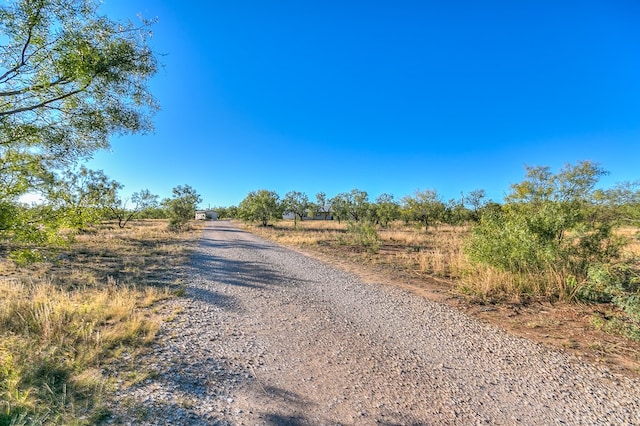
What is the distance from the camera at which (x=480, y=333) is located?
4.78m

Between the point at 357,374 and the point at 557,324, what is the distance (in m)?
4.39

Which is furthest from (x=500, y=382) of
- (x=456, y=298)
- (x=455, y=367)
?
(x=456, y=298)

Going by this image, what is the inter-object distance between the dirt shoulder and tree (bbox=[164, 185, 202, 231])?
30.5 meters

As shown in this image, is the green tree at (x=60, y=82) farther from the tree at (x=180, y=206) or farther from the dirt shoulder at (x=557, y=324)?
the tree at (x=180, y=206)

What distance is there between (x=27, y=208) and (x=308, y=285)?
600 cm

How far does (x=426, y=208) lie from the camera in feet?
105

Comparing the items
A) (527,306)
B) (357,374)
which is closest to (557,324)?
(527,306)

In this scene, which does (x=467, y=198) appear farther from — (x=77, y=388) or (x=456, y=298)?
(x=77, y=388)

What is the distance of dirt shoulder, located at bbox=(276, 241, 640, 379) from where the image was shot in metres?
3.95

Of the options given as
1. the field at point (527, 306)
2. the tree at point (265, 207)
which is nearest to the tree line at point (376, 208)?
the tree at point (265, 207)

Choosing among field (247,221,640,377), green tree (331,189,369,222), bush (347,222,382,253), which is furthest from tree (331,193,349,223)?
field (247,221,640,377)

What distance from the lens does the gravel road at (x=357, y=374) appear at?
266 cm

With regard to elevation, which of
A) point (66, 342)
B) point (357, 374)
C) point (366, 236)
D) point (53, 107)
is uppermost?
point (53, 107)

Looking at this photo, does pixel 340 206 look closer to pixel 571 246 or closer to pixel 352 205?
pixel 352 205
